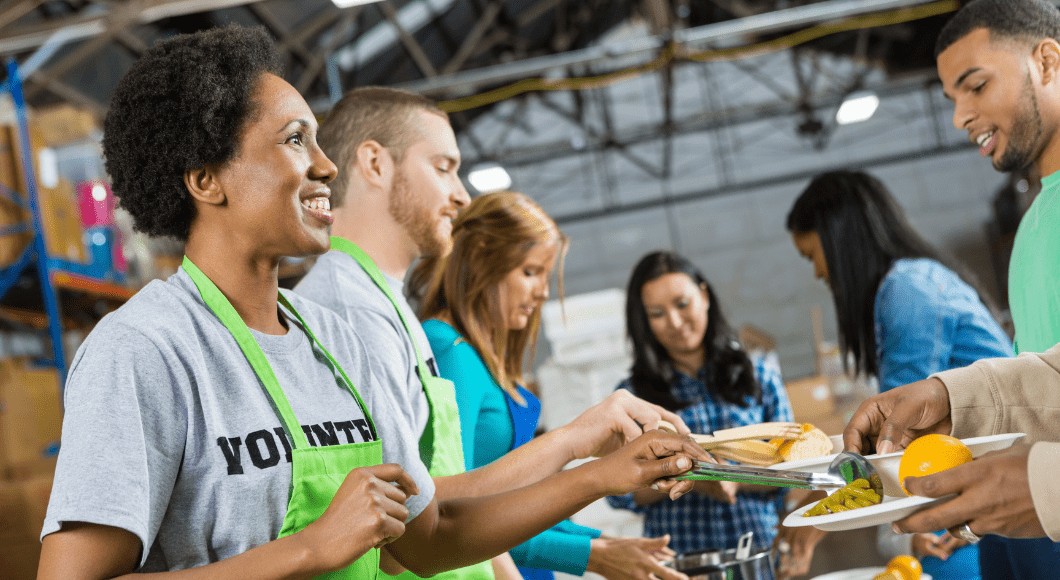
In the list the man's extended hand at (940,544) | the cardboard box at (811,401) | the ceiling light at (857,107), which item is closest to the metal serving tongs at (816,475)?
the man's extended hand at (940,544)

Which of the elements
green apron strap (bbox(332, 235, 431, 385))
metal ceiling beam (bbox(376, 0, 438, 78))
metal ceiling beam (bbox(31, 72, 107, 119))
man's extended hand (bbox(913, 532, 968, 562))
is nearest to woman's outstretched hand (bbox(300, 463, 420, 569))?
green apron strap (bbox(332, 235, 431, 385))

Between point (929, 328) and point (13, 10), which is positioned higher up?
point (13, 10)

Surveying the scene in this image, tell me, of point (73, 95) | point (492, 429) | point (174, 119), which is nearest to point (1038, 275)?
point (492, 429)

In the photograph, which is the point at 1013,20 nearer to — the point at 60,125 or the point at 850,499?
the point at 850,499

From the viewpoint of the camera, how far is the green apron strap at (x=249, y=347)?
3.20ft

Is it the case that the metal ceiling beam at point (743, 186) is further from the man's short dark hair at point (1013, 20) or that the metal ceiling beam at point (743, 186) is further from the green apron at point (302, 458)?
the green apron at point (302, 458)

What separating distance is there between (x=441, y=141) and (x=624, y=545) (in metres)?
1.04

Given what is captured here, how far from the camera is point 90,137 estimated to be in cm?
533

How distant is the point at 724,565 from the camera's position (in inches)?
61.5

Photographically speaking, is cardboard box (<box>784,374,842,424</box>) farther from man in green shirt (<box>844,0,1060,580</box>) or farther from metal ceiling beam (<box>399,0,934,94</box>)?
man in green shirt (<box>844,0,1060,580</box>)

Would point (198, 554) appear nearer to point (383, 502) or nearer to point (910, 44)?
point (383, 502)

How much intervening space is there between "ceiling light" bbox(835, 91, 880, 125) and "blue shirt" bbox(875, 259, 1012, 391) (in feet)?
30.5

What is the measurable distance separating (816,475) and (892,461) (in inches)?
4.5

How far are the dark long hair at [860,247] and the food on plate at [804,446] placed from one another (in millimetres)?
1098
